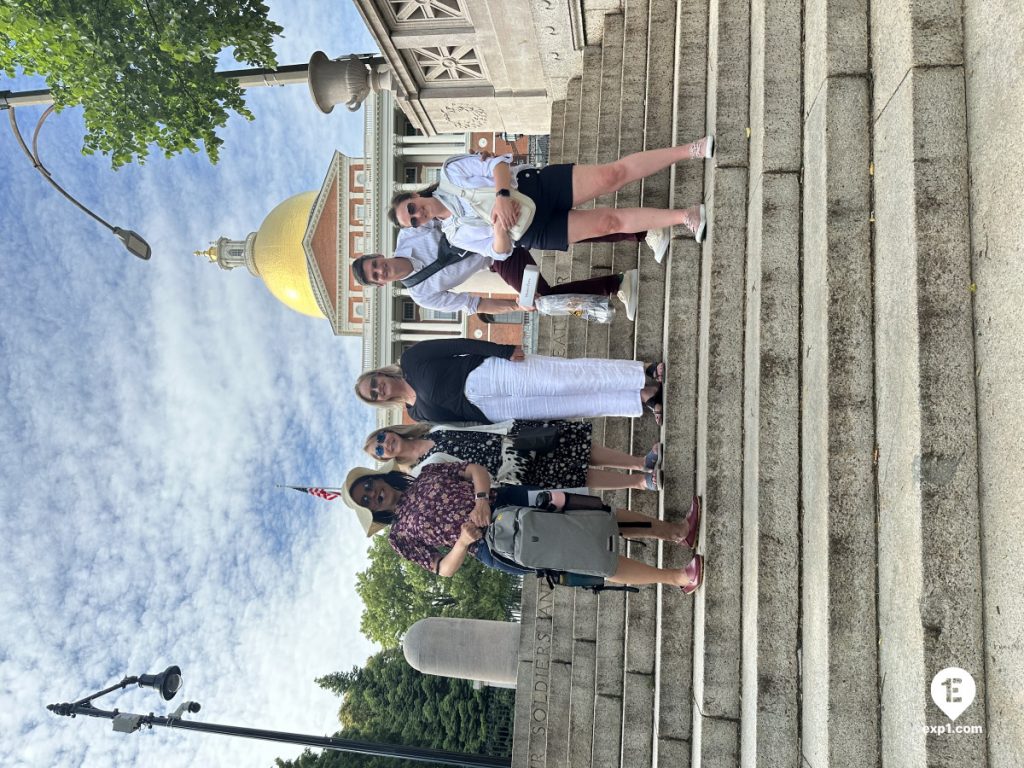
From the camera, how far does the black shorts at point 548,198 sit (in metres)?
5.07

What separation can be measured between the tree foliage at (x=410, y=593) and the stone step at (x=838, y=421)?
24847mm

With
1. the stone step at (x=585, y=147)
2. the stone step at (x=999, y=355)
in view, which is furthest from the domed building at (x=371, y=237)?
the stone step at (x=999, y=355)

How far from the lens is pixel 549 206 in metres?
5.10

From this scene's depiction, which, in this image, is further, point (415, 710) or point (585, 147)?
point (415, 710)

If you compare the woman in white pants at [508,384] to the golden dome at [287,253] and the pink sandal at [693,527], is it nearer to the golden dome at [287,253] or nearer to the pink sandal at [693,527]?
the pink sandal at [693,527]

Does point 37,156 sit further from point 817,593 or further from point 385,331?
point 385,331

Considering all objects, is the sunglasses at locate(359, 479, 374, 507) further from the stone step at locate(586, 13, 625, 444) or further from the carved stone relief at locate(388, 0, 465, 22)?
the carved stone relief at locate(388, 0, 465, 22)

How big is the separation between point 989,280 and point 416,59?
344 inches

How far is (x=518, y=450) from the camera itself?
5.34 meters

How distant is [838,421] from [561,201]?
2.72 meters

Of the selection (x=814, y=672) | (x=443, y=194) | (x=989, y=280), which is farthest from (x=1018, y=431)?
(x=443, y=194)

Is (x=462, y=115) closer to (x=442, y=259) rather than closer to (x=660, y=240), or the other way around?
(x=442, y=259)

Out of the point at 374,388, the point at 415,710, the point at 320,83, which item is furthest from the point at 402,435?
the point at 415,710

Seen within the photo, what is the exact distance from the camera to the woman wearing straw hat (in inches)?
182
